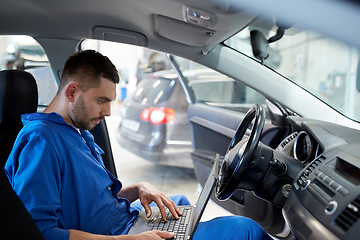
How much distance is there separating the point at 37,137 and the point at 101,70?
37cm

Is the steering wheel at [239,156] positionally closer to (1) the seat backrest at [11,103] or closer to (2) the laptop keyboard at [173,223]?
(2) the laptop keyboard at [173,223]

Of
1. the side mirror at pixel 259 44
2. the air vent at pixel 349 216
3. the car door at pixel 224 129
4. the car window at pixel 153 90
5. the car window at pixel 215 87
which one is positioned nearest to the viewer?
the air vent at pixel 349 216

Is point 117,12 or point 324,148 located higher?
point 117,12

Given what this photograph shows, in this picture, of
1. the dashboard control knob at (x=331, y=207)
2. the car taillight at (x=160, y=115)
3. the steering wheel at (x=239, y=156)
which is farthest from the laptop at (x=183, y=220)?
the car taillight at (x=160, y=115)

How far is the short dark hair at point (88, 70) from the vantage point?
1.37 meters

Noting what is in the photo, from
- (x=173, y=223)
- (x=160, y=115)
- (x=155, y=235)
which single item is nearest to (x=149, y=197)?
(x=173, y=223)

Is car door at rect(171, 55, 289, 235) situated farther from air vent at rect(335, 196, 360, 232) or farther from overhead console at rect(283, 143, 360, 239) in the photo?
air vent at rect(335, 196, 360, 232)

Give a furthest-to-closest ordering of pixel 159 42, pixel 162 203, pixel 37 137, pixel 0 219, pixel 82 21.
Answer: pixel 159 42 < pixel 82 21 < pixel 162 203 < pixel 37 137 < pixel 0 219

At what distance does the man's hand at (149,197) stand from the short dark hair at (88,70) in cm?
50

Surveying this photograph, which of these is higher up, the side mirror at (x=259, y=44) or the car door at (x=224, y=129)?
the side mirror at (x=259, y=44)

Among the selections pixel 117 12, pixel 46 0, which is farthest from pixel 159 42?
pixel 46 0

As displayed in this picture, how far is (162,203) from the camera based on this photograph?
1.47 metres

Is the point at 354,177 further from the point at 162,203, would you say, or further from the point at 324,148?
the point at 162,203

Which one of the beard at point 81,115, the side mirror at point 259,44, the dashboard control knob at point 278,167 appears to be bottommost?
the dashboard control knob at point 278,167
